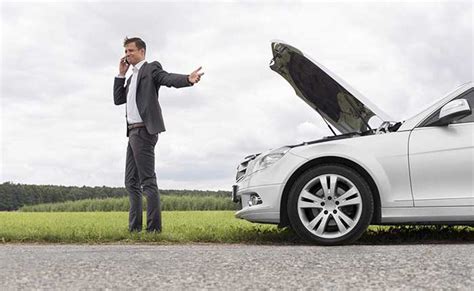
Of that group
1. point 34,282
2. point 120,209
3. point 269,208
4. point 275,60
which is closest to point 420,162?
point 269,208

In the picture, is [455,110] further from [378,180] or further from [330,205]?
[330,205]

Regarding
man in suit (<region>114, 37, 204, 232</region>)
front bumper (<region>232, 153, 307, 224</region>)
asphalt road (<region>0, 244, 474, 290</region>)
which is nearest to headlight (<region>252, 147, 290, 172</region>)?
front bumper (<region>232, 153, 307, 224</region>)

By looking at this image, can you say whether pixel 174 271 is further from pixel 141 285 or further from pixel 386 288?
pixel 386 288

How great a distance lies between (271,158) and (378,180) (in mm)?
1118

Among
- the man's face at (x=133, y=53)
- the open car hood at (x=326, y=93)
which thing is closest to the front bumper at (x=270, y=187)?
the open car hood at (x=326, y=93)

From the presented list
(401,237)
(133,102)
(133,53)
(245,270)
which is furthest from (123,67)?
(245,270)

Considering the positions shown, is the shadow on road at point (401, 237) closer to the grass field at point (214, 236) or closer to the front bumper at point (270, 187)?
the grass field at point (214, 236)

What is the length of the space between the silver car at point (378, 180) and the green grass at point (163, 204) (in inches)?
324

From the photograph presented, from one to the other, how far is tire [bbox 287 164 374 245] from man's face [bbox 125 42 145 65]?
2.56 m

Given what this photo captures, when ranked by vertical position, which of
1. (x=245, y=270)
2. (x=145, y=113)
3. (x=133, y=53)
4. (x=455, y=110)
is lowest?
(x=245, y=270)

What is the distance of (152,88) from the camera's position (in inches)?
286

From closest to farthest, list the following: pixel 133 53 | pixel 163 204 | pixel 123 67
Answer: pixel 133 53
pixel 123 67
pixel 163 204

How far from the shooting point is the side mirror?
5891 mm

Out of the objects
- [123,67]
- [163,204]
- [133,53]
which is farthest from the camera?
[163,204]
